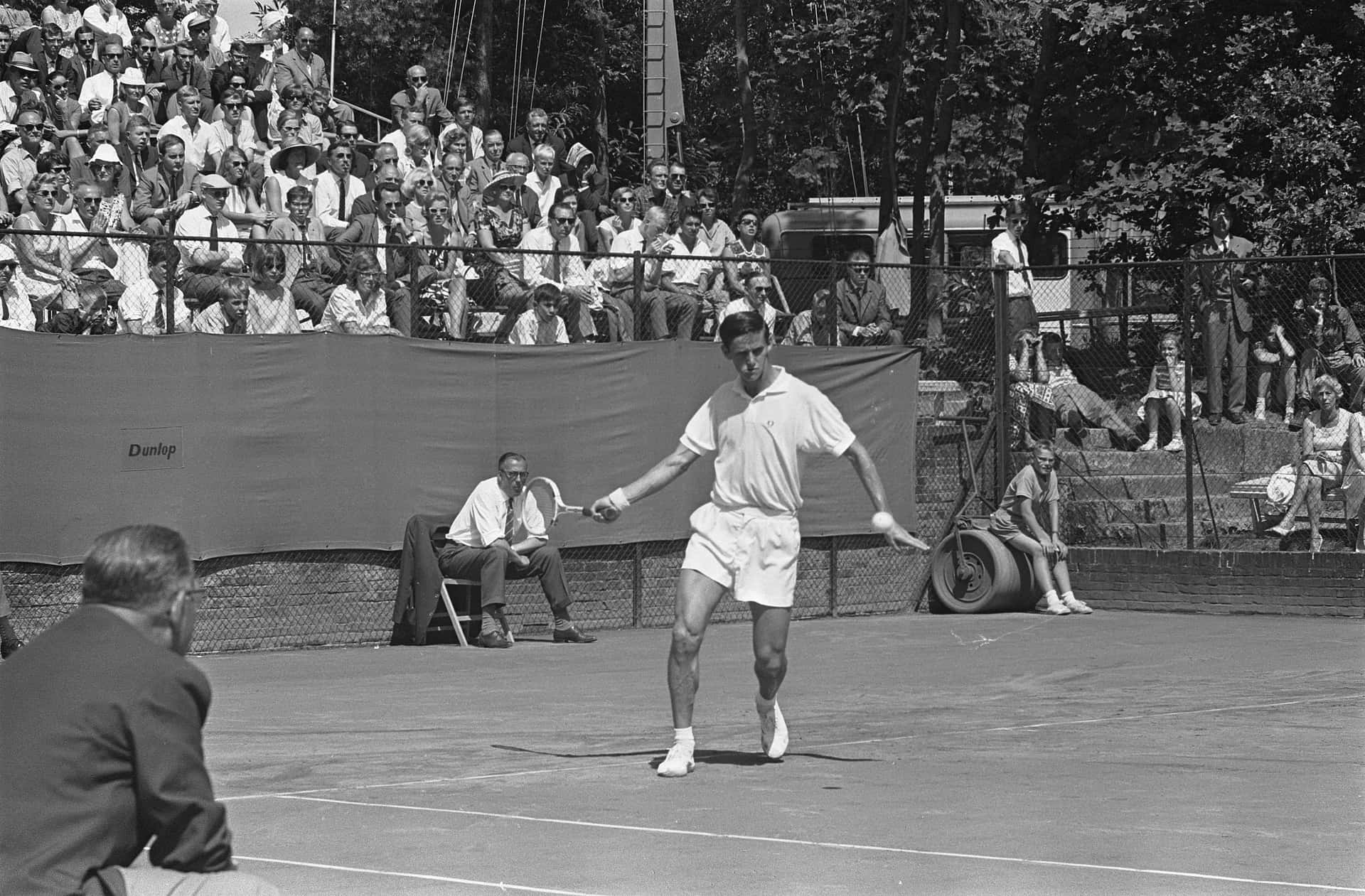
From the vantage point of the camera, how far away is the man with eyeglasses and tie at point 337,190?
1833cm

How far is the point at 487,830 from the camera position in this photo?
787 cm

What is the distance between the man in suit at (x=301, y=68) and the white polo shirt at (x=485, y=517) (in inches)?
262

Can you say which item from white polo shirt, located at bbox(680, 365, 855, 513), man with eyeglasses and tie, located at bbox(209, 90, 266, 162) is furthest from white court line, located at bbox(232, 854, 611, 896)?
man with eyeglasses and tie, located at bbox(209, 90, 266, 162)

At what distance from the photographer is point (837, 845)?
24.8ft

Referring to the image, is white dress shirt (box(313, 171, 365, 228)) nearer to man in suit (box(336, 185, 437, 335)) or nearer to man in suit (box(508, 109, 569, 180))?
man in suit (box(336, 185, 437, 335))

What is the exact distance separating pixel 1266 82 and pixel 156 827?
71.6 ft

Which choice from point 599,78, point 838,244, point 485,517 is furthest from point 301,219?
point 599,78

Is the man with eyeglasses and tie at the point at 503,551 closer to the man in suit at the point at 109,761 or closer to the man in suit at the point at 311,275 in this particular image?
the man in suit at the point at 311,275

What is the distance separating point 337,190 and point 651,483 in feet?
31.0

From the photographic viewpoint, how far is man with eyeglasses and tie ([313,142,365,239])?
722 inches

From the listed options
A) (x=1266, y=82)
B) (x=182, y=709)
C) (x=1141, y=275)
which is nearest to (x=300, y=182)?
(x=1141, y=275)

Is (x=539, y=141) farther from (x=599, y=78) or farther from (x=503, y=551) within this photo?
(x=599, y=78)

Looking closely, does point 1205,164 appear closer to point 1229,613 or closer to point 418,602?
point 1229,613

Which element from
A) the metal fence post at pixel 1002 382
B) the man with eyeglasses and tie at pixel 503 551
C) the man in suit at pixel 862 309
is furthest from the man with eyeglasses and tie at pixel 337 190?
the metal fence post at pixel 1002 382
